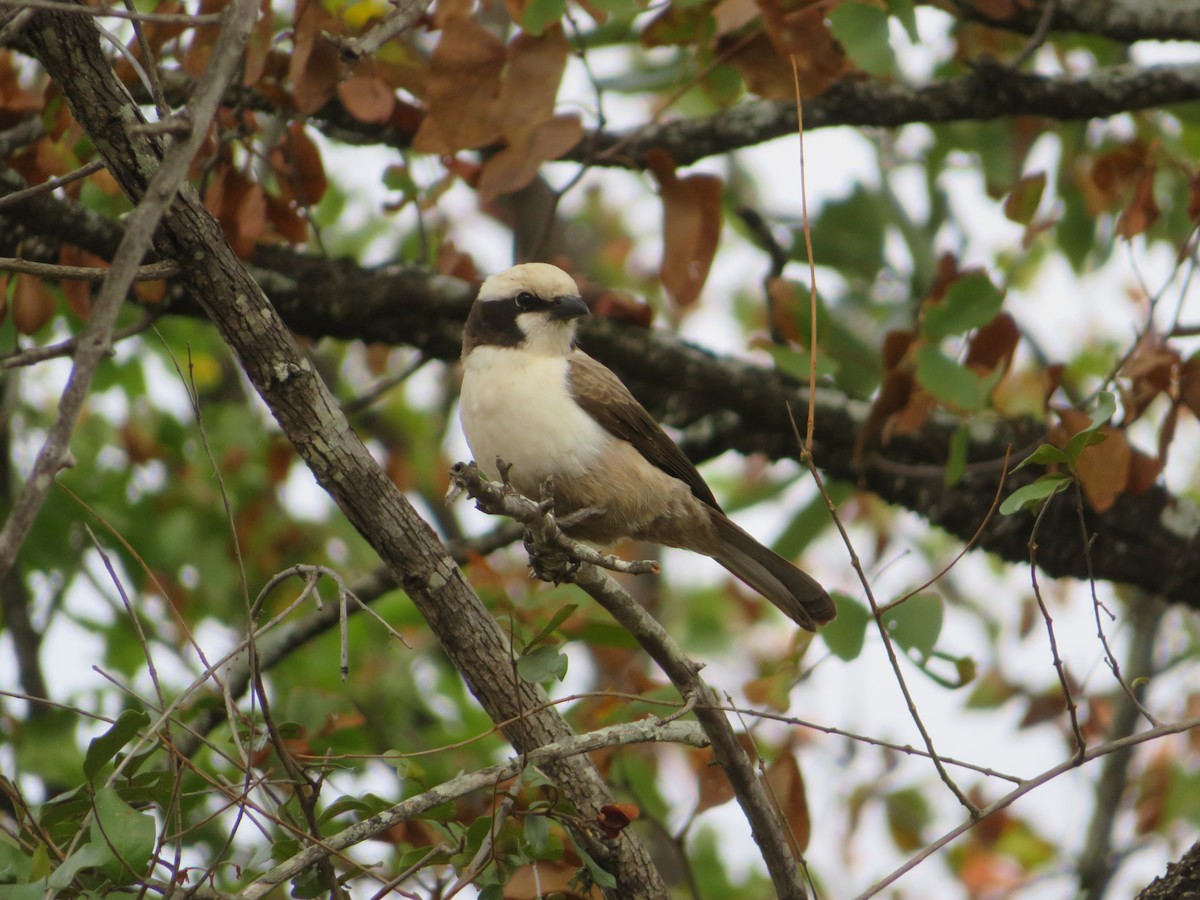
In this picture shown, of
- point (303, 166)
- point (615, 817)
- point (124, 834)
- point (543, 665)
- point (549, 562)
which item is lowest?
point (615, 817)

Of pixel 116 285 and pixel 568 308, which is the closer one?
pixel 116 285

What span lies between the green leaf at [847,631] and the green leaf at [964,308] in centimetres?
114

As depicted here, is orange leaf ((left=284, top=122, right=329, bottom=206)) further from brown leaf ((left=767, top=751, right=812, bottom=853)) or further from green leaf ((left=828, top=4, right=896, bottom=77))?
brown leaf ((left=767, top=751, right=812, bottom=853))

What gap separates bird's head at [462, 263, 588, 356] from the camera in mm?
4785

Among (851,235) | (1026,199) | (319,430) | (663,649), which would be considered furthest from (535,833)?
(851,235)

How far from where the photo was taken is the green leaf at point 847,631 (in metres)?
4.34

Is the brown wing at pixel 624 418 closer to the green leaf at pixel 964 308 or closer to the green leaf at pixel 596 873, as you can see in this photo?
the green leaf at pixel 964 308

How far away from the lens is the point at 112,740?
295 cm

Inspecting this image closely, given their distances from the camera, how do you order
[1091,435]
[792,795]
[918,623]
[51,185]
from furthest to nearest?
1. [918,623]
2. [792,795]
3. [51,185]
4. [1091,435]

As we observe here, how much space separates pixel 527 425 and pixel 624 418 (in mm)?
530

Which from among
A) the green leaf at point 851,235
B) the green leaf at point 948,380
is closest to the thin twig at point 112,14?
the green leaf at point 948,380

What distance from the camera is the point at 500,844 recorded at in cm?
318

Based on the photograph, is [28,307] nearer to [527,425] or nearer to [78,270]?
[78,270]

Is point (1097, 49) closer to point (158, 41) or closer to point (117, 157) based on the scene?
point (158, 41)
